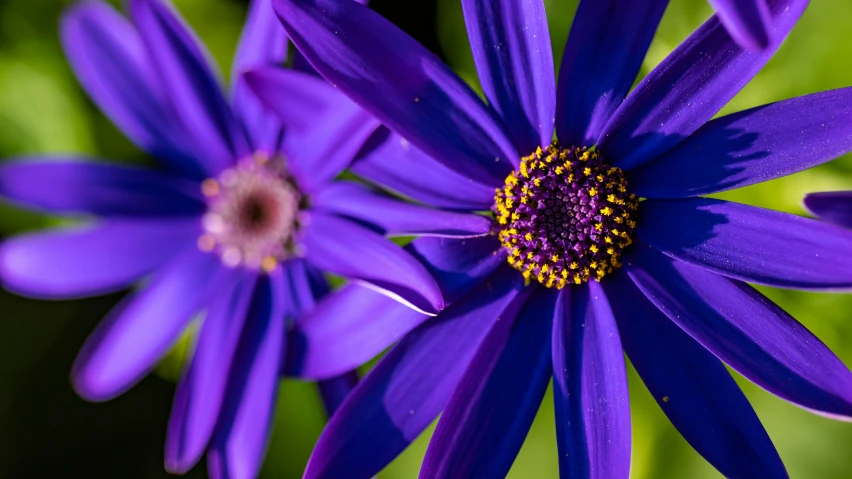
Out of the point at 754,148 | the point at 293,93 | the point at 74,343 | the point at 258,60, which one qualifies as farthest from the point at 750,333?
the point at 74,343

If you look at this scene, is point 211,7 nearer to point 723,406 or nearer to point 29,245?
point 29,245

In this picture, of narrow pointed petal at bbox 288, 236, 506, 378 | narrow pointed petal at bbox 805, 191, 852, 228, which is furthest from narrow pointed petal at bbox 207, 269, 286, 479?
narrow pointed petal at bbox 805, 191, 852, 228

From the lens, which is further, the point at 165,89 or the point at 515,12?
the point at 165,89

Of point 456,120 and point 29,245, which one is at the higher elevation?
point 29,245

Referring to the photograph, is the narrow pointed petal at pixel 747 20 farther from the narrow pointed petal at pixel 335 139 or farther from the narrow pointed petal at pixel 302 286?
the narrow pointed petal at pixel 302 286

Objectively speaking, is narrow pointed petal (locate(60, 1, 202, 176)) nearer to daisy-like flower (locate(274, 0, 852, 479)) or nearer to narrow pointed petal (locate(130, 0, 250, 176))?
narrow pointed petal (locate(130, 0, 250, 176))

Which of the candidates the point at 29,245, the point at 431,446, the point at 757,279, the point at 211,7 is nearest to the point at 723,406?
the point at 757,279

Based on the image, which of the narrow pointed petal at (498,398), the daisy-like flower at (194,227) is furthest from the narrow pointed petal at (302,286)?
the narrow pointed petal at (498,398)
